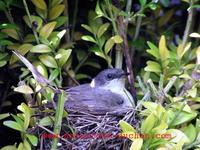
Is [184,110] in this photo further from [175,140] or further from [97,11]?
[97,11]

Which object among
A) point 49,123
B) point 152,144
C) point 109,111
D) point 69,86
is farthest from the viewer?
point 69,86

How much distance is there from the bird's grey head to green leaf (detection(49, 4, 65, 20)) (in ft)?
1.63

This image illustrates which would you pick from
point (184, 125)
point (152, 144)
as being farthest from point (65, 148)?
point (184, 125)

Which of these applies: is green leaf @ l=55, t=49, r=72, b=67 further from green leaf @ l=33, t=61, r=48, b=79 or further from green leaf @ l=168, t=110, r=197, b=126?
green leaf @ l=168, t=110, r=197, b=126

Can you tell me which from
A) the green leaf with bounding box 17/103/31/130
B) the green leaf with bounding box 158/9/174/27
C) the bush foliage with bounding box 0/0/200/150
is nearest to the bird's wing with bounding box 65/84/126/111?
the bush foliage with bounding box 0/0/200/150

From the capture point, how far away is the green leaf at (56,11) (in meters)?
3.23

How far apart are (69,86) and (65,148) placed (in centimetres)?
68

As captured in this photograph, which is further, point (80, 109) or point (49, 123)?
point (80, 109)

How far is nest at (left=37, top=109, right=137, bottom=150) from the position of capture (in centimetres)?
290

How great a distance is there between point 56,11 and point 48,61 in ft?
1.04

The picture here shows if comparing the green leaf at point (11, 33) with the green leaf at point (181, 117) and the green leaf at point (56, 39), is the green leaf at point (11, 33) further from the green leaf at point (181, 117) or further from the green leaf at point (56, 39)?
the green leaf at point (181, 117)

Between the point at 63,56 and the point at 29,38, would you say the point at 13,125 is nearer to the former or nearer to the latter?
the point at 63,56

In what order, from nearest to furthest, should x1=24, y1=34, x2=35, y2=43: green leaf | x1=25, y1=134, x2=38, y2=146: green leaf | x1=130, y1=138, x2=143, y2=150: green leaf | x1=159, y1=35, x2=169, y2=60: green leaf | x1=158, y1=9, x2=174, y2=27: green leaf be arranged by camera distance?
x1=130, y1=138, x2=143, y2=150: green leaf
x1=25, y1=134, x2=38, y2=146: green leaf
x1=159, y1=35, x2=169, y2=60: green leaf
x1=24, y1=34, x2=35, y2=43: green leaf
x1=158, y1=9, x2=174, y2=27: green leaf

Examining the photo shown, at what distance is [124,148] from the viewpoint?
290 centimetres
